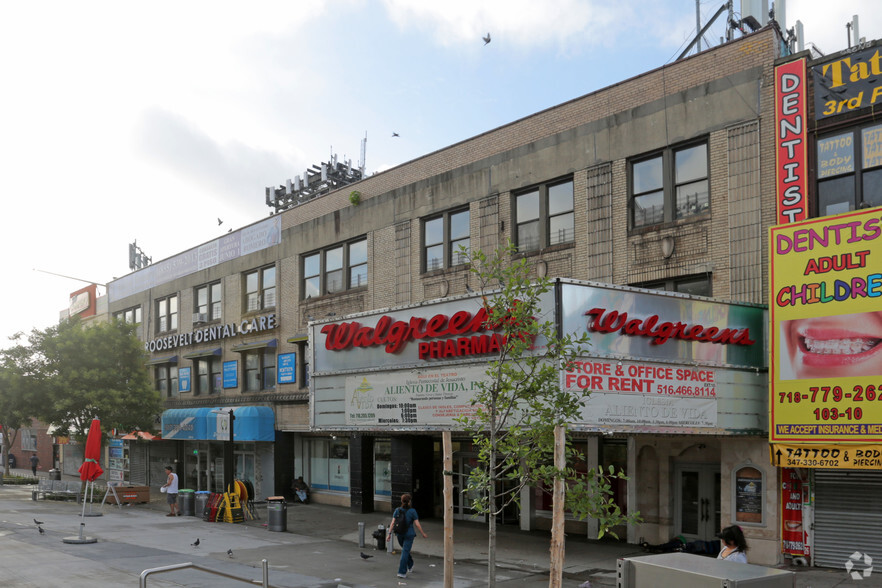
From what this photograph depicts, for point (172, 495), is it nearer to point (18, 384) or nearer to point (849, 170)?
point (18, 384)

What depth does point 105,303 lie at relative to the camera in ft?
163

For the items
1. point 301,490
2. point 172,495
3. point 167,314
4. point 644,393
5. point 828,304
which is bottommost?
point 301,490

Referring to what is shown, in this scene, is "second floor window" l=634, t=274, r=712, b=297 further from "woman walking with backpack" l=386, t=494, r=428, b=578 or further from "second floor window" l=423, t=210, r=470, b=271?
"woman walking with backpack" l=386, t=494, r=428, b=578

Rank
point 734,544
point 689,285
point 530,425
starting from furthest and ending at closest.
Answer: point 689,285, point 530,425, point 734,544

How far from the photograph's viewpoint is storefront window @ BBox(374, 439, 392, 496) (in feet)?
99.1

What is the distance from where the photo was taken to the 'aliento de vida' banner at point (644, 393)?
14.6m

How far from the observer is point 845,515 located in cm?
1681

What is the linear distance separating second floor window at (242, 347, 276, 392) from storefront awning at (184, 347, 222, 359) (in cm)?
210

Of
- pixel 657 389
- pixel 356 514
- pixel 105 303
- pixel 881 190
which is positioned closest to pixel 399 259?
pixel 356 514

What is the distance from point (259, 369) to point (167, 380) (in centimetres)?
975

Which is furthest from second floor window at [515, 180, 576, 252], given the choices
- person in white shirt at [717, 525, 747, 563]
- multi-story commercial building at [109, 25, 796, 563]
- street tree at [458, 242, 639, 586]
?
person in white shirt at [717, 525, 747, 563]

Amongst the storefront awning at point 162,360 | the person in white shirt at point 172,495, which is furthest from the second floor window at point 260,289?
the person in white shirt at point 172,495

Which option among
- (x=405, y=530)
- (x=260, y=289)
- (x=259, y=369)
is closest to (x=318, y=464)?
(x=259, y=369)

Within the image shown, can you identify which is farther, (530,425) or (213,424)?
(213,424)
